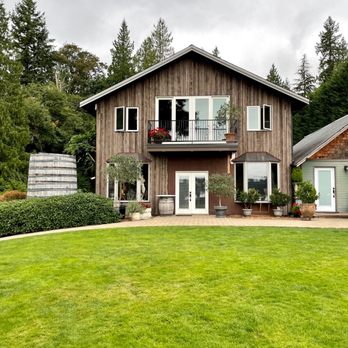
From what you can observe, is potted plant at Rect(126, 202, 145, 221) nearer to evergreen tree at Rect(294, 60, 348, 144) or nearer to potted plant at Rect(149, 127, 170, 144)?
potted plant at Rect(149, 127, 170, 144)

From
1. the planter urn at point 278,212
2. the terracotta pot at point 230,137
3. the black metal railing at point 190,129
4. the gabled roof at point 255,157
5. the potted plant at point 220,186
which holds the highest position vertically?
the black metal railing at point 190,129

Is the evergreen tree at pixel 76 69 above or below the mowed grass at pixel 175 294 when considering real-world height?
above

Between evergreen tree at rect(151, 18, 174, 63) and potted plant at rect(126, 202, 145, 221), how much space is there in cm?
3155

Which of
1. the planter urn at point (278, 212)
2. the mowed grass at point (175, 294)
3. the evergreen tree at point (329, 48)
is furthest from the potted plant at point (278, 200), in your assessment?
the evergreen tree at point (329, 48)

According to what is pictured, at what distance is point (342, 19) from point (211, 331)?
53898 mm

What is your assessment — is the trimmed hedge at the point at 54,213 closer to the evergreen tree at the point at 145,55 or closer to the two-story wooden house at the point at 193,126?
the two-story wooden house at the point at 193,126

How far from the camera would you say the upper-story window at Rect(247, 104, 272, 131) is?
1605 cm

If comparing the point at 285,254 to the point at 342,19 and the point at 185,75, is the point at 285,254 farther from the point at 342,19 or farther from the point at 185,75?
the point at 342,19

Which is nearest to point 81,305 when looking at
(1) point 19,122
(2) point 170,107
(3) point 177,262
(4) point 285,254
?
(3) point 177,262

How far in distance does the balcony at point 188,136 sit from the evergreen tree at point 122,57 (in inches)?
920

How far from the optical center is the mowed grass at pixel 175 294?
3.46m

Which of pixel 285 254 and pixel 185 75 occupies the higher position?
pixel 185 75

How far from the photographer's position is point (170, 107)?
1656 centimetres

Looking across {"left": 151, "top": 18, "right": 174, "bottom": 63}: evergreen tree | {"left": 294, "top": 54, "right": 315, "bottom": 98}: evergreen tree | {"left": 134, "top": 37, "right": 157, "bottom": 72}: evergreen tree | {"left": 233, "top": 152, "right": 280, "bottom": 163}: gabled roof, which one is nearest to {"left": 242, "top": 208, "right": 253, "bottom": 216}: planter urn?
{"left": 233, "top": 152, "right": 280, "bottom": 163}: gabled roof
